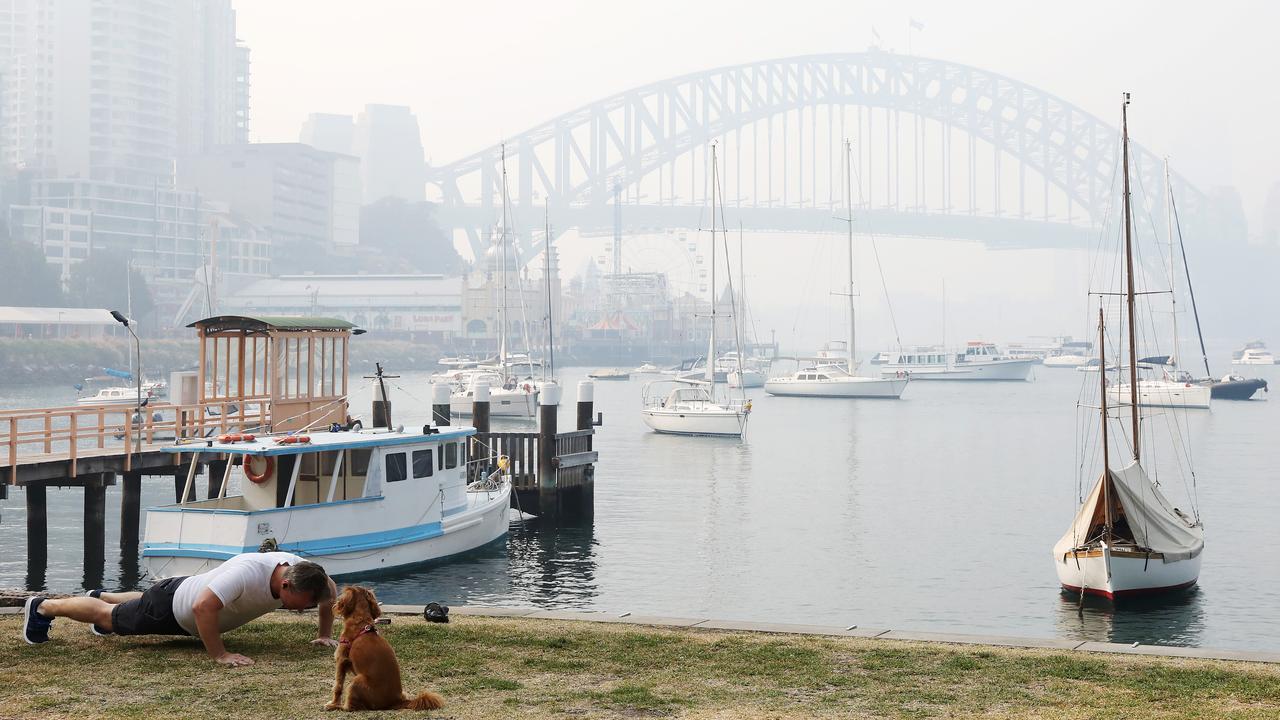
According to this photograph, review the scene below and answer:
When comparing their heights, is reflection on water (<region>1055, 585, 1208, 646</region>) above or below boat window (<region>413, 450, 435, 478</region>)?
below

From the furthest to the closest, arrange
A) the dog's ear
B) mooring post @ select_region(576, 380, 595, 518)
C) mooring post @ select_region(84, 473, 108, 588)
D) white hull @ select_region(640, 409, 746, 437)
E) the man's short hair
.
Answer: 1. white hull @ select_region(640, 409, 746, 437)
2. mooring post @ select_region(576, 380, 595, 518)
3. mooring post @ select_region(84, 473, 108, 588)
4. the man's short hair
5. the dog's ear

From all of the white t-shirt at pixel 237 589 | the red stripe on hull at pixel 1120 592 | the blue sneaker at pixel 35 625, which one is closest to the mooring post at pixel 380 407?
the red stripe on hull at pixel 1120 592

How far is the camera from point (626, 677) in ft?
41.2

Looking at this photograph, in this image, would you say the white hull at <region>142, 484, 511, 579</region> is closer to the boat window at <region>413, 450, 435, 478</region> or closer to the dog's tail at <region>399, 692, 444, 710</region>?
the boat window at <region>413, 450, 435, 478</region>

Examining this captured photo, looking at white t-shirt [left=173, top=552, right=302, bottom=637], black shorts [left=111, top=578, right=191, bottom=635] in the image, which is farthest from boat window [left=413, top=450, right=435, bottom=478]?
white t-shirt [left=173, top=552, right=302, bottom=637]

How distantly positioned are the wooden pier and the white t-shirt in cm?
1356

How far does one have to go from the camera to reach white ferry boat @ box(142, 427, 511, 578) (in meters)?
24.6

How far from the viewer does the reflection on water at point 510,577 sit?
26.7 metres

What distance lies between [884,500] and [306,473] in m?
26.8

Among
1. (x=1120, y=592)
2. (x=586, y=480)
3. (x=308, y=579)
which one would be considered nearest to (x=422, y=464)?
(x=586, y=480)

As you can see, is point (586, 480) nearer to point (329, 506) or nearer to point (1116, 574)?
point (329, 506)

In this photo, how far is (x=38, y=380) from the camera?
146m

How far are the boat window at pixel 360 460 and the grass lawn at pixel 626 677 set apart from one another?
493 inches

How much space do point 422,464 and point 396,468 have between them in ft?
3.00
